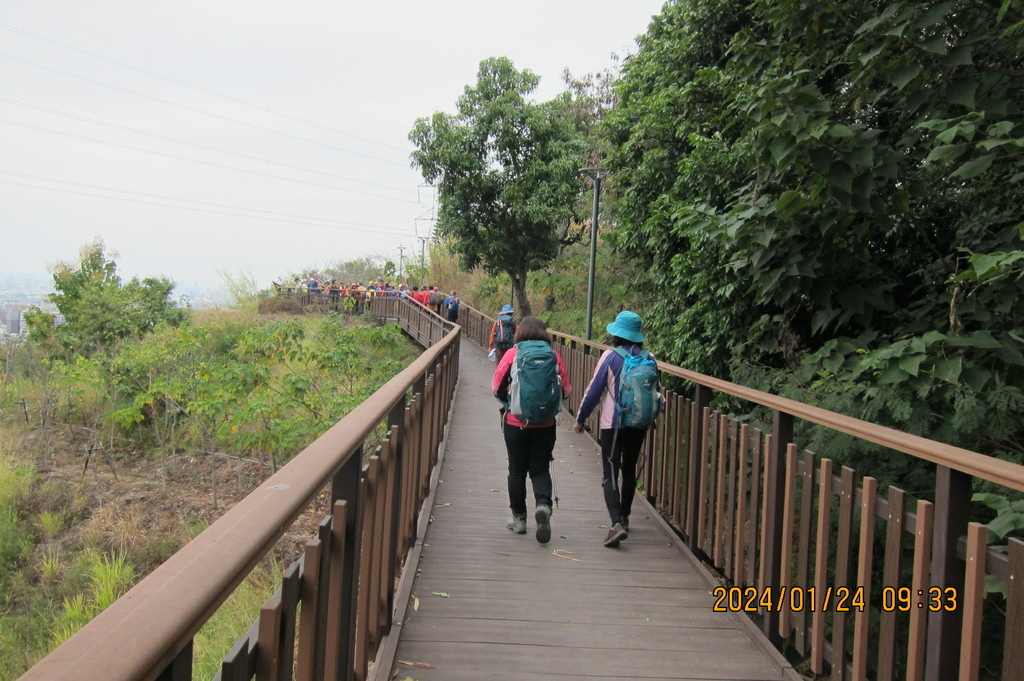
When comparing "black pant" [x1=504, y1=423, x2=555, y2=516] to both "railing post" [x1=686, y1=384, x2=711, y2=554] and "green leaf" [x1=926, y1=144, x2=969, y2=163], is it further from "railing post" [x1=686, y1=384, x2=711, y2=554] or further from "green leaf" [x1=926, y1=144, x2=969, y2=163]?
"green leaf" [x1=926, y1=144, x2=969, y2=163]

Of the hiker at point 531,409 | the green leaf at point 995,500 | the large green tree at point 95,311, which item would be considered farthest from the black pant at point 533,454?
the large green tree at point 95,311

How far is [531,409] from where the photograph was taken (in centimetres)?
492

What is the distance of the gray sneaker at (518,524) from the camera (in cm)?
527

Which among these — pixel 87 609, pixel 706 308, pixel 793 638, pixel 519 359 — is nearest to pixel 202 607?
pixel 793 638

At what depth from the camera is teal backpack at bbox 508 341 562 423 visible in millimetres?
4914

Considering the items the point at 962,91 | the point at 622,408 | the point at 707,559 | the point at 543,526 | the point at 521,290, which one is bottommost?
the point at 707,559

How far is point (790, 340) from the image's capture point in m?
6.92

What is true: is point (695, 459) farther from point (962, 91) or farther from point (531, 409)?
point (962, 91)

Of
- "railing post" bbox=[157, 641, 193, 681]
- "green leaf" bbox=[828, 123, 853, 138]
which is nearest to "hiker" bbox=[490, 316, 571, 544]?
"green leaf" bbox=[828, 123, 853, 138]

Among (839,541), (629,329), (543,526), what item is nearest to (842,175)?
(629,329)

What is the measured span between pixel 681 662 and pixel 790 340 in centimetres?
417

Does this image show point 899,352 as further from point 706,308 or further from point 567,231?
point 567,231

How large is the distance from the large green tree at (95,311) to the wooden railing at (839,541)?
21059 mm

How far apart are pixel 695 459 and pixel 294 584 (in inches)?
135
